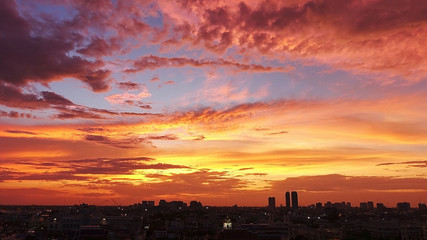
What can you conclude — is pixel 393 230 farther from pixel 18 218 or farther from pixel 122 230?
pixel 18 218

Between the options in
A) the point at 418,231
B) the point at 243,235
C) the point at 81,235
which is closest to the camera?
the point at 243,235

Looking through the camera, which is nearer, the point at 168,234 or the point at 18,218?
the point at 168,234

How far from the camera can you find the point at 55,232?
113438 mm

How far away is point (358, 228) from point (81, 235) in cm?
8438

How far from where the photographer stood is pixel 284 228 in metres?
104

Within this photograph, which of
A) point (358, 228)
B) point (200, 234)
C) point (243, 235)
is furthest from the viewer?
point (358, 228)

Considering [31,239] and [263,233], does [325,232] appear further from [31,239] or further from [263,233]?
[31,239]

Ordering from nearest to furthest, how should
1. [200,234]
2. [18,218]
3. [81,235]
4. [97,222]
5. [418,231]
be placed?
[81,235]
[418,231]
[200,234]
[97,222]
[18,218]

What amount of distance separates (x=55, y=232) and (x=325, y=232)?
81598mm

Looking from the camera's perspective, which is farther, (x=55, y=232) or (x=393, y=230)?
(x=55, y=232)

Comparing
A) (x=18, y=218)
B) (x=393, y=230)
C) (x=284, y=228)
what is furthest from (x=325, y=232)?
(x=18, y=218)

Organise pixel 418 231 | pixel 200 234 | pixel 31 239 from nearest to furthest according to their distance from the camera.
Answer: pixel 31 239 < pixel 418 231 < pixel 200 234

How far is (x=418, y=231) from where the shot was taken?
10119 centimetres

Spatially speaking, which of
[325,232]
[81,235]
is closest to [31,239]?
[81,235]
